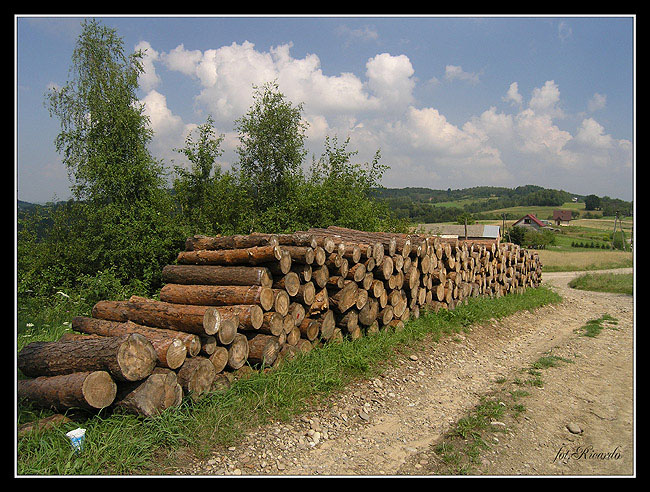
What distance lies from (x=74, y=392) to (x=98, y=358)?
0.33 m

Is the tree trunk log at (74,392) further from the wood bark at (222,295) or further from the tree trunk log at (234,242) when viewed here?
the tree trunk log at (234,242)

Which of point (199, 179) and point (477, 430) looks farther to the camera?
point (199, 179)

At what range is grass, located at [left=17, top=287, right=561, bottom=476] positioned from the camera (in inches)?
138

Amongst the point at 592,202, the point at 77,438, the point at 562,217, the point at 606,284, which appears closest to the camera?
the point at 77,438

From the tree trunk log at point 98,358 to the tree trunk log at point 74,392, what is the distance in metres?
0.09

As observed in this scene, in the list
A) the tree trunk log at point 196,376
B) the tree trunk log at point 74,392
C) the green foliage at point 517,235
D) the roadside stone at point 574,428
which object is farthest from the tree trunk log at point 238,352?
the green foliage at point 517,235

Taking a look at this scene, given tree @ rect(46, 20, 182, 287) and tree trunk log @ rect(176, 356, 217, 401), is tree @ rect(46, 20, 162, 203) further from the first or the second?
tree trunk log @ rect(176, 356, 217, 401)

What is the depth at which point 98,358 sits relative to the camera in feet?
12.8

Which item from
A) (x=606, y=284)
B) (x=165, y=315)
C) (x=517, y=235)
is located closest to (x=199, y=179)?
(x=165, y=315)

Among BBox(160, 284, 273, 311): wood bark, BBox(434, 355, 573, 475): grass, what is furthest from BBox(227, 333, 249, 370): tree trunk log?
BBox(434, 355, 573, 475): grass

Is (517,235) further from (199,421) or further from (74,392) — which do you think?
(74,392)

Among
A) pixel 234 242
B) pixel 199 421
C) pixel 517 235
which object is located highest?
pixel 517 235

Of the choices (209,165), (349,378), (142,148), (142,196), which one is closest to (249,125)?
(209,165)

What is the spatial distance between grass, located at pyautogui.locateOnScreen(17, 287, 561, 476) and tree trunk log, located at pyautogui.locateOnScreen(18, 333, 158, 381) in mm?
390
